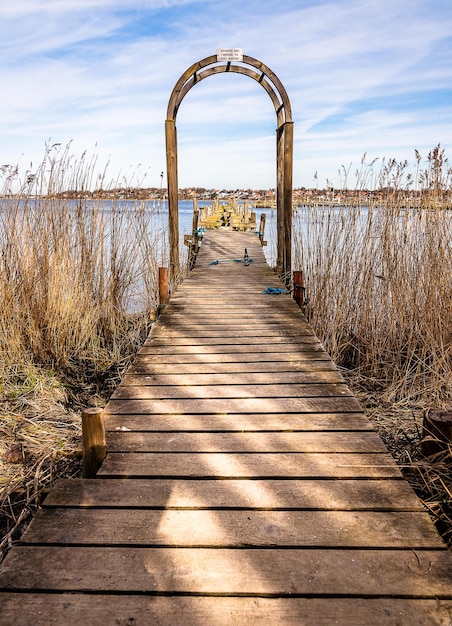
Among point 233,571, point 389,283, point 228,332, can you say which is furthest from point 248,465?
point 389,283

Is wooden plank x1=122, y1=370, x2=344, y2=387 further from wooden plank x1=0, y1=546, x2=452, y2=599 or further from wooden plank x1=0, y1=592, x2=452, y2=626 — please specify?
wooden plank x1=0, y1=592, x2=452, y2=626

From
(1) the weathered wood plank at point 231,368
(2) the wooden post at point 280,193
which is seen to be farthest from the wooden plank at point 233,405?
(2) the wooden post at point 280,193

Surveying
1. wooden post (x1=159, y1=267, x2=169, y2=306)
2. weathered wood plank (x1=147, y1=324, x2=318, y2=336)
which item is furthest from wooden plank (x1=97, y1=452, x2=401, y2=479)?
wooden post (x1=159, y1=267, x2=169, y2=306)

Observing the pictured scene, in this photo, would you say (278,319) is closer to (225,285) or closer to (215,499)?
(225,285)

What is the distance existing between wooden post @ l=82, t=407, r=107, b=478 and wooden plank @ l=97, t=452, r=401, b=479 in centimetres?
5

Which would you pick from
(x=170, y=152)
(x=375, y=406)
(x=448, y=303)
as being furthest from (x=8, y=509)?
(x=170, y=152)

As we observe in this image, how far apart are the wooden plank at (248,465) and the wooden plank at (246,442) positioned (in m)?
0.04

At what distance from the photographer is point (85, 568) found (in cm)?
119

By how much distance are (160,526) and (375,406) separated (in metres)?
2.22

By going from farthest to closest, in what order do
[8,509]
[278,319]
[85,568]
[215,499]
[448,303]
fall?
[278,319] → [448,303] → [8,509] → [215,499] → [85,568]

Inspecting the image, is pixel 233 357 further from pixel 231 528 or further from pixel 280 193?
pixel 280 193

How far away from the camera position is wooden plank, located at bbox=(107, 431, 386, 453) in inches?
70.7

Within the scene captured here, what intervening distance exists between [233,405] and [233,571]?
41.2 inches

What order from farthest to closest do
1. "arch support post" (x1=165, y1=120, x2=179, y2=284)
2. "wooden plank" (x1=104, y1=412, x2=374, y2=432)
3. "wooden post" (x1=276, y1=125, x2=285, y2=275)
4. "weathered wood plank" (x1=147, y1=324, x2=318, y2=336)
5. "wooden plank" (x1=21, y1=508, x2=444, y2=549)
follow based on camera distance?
"wooden post" (x1=276, y1=125, x2=285, y2=275)
"arch support post" (x1=165, y1=120, x2=179, y2=284)
"weathered wood plank" (x1=147, y1=324, x2=318, y2=336)
"wooden plank" (x1=104, y1=412, x2=374, y2=432)
"wooden plank" (x1=21, y1=508, x2=444, y2=549)
